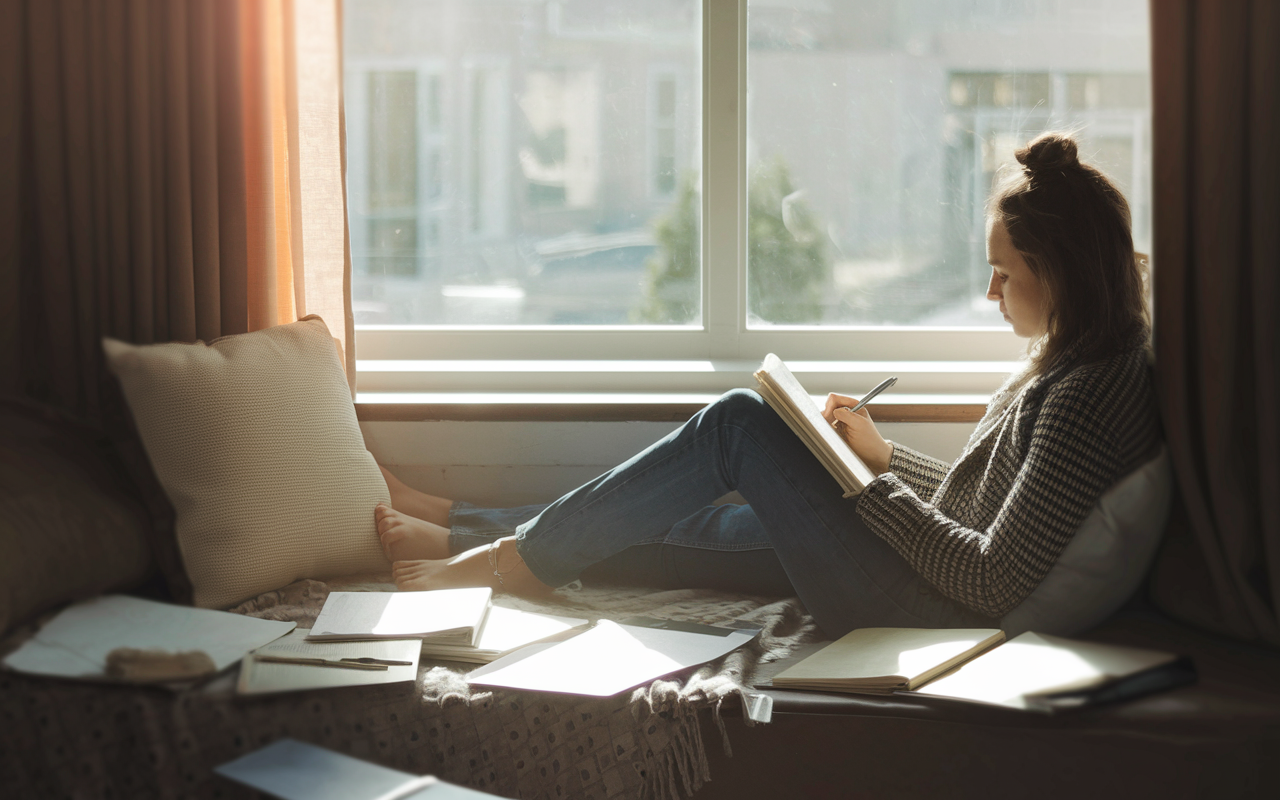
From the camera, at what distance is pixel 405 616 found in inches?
45.9

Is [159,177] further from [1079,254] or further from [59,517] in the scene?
[1079,254]

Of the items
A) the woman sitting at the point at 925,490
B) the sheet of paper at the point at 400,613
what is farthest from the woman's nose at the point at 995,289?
the sheet of paper at the point at 400,613

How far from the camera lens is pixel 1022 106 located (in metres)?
1.83

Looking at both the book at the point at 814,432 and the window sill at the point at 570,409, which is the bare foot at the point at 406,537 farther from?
the book at the point at 814,432

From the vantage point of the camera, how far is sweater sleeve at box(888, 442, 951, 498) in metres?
1.38

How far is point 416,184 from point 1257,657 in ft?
5.31

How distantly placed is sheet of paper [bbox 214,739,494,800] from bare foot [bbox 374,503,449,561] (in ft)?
1.89

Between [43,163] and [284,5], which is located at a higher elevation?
[284,5]

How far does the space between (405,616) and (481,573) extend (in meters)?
0.23

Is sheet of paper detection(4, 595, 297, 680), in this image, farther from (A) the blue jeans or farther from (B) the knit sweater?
(B) the knit sweater

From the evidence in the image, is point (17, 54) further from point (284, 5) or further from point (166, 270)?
point (284, 5)

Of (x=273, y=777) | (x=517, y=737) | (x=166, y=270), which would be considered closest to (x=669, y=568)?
(x=517, y=737)

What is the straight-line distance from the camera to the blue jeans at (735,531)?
1.19 m

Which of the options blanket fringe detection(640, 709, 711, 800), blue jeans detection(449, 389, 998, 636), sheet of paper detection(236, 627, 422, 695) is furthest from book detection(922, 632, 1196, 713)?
sheet of paper detection(236, 627, 422, 695)
